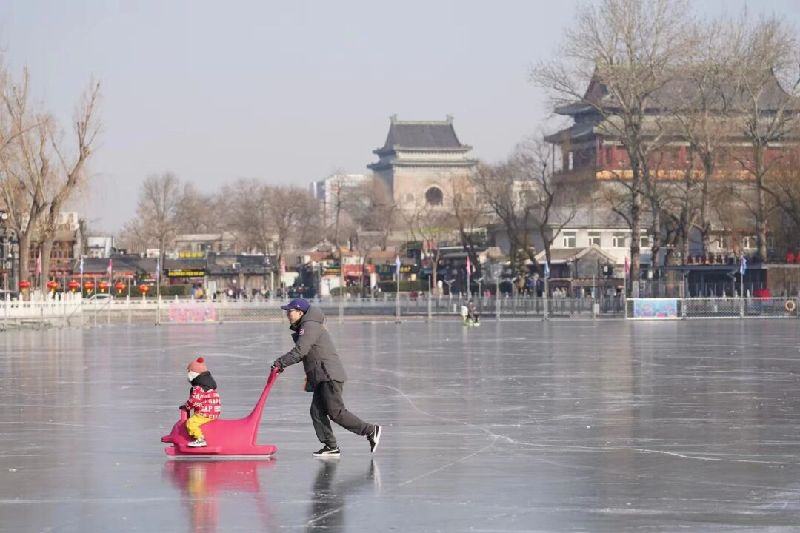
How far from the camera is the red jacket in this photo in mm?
13391

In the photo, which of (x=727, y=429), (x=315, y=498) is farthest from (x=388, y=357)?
(x=315, y=498)

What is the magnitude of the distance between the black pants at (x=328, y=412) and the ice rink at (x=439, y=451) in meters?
0.26

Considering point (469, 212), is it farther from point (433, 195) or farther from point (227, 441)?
point (227, 441)

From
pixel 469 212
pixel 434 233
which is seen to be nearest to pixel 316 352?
pixel 469 212

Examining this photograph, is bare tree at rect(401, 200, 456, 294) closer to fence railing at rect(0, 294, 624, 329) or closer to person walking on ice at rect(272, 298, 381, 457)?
fence railing at rect(0, 294, 624, 329)

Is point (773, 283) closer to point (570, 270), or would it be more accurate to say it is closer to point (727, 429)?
point (570, 270)

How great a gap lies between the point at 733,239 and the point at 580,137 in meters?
36.4

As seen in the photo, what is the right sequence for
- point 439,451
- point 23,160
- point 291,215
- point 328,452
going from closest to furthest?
point 328,452 < point 439,451 < point 23,160 < point 291,215

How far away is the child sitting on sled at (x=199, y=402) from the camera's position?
13.4 m

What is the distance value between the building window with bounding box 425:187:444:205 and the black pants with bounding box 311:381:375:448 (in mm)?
167492

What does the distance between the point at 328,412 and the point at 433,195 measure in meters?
173

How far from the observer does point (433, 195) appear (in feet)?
611

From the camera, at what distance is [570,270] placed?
313 ft

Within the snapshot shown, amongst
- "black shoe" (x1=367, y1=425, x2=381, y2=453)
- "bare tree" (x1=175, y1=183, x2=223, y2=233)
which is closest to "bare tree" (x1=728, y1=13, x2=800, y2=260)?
"black shoe" (x1=367, y1=425, x2=381, y2=453)
